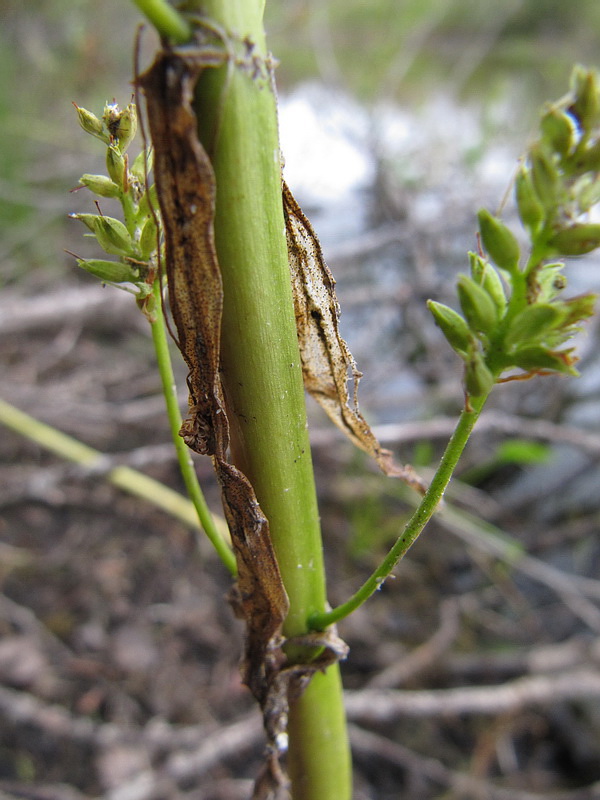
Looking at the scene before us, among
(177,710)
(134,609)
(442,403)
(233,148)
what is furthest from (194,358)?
(442,403)

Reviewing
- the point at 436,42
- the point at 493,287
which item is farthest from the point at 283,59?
the point at 493,287

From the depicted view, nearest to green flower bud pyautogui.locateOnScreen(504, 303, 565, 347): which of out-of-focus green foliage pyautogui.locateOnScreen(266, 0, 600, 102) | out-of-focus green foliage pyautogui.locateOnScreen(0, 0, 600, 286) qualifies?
out-of-focus green foliage pyautogui.locateOnScreen(0, 0, 600, 286)

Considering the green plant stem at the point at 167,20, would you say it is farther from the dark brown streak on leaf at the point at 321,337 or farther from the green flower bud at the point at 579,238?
the green flower bud at the point at 579,238

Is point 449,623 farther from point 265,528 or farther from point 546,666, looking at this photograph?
point 265,528

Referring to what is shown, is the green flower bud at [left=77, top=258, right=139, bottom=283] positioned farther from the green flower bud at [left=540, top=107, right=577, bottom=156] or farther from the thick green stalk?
the green flower bud at [left=540, top=107, right=577, bottom=156]

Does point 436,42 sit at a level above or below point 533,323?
above

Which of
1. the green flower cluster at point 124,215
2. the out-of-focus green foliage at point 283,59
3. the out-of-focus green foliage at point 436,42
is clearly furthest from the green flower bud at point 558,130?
the out-of-focus green foliage at point 436,42

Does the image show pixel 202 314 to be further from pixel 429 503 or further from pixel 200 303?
pixel 429 503
